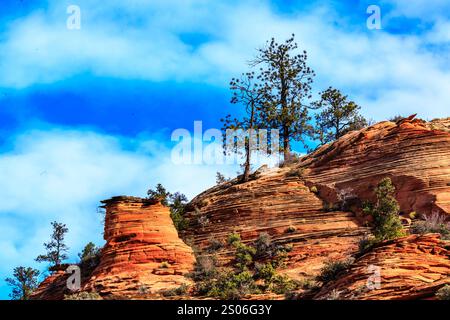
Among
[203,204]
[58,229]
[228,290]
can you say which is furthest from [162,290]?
[58,229]

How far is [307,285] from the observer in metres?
31.0

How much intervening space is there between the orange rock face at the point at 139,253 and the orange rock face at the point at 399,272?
344 inches

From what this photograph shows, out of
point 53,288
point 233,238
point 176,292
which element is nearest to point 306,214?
point 233,238

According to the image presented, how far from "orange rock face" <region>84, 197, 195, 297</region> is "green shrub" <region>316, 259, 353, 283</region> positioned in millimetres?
6750

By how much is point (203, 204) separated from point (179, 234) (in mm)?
2961

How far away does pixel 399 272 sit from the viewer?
26.9 m

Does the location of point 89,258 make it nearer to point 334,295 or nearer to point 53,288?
point 53,288

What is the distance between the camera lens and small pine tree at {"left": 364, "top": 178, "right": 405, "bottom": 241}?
107 feet

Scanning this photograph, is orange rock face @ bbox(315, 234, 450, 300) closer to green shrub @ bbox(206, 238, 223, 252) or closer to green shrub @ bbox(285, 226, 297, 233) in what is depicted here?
green shrub @ bbox(285, 226, 297, 233)

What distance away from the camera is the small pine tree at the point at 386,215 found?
32.7 metres

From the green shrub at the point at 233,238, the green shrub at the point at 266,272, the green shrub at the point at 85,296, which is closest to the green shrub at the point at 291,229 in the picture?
the green shrub at the point at 233,238

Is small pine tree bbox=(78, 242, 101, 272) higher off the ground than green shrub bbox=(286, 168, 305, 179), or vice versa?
green shrub bbox=(286, 168, 305, 179)

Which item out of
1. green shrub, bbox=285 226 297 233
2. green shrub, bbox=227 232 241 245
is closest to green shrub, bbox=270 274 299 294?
green shrub, bbox=285 226 297 233

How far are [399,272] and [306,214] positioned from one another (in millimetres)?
12610
